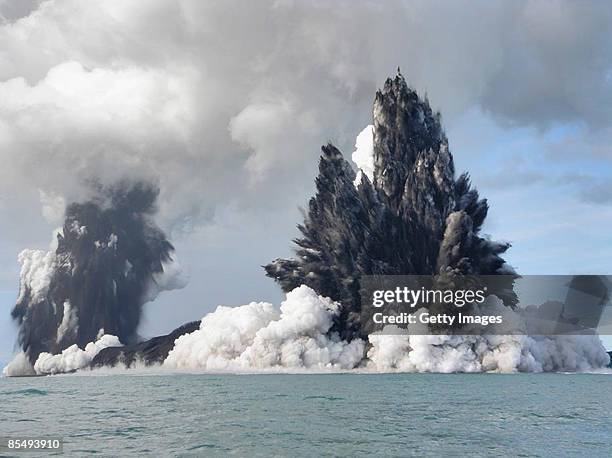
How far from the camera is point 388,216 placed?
17688cm

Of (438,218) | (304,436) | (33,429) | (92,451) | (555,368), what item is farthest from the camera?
(438,218)

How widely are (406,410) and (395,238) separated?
394ft

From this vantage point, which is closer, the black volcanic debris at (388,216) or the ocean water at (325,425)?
the ocean water at (325,425)

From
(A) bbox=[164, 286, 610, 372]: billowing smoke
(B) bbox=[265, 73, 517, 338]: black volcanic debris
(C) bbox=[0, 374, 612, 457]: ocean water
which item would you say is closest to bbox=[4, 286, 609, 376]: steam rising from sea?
(A) bbox=[164, 286, 610, 372]: billowing smoke

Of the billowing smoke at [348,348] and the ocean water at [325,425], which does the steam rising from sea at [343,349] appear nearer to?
the billowing smoke at [348,348]

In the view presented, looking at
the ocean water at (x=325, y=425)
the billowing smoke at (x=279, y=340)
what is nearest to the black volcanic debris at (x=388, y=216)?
the billowing smoke at (x=279, y=340)

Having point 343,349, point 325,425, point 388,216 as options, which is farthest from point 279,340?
point 325,425

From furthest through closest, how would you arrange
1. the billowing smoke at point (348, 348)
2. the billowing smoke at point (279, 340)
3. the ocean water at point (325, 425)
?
the billowing smoke at point (279, 340)
the billowing smoke at point (348, 348)
the ocean water at point (325, 425)

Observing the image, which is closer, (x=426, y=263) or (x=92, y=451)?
(x=92, y=451)

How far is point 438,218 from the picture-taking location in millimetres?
171000

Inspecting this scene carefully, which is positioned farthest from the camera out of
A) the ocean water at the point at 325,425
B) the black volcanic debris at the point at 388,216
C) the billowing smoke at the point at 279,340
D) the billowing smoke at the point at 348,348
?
the black volcanic debris at the point at 388,216

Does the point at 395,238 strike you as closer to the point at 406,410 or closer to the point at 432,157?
the point at 432,157

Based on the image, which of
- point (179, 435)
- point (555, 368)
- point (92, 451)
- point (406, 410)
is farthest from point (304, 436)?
point (555, 368)

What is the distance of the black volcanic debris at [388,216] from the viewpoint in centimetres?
17125
